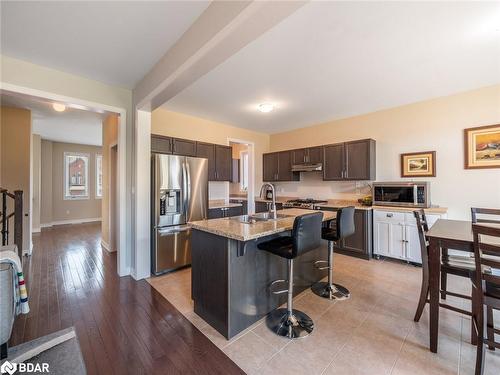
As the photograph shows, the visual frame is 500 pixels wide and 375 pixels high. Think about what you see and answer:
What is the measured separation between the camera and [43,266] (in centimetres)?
353

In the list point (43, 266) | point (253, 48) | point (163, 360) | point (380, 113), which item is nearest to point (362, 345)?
point (163, 360)

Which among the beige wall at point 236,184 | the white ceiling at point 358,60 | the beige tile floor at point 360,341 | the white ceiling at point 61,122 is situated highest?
the white ceiling at point 61,122

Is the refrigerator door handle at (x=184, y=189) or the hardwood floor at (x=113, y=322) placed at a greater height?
the refrigerator door handle at (x=184, y=189)

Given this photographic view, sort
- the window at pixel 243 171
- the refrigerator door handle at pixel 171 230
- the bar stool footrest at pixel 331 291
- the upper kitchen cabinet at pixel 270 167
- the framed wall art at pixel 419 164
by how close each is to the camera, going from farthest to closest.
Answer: the window at pixel 243 171
the upper kitchen cabinet at pixel 270 167
the framed wall art at pixel 419 164
the refrigerator door handle at pixel 171 230
the bar stool footrest at pixel 331 291

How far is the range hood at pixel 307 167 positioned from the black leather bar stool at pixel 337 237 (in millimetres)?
2283

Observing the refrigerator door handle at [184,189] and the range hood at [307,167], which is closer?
the refrigerator door handle at [184,189]

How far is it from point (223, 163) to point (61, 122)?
12.2 ft

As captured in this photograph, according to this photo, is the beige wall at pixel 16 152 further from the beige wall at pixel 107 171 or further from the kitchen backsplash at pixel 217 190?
the kitchen backsplash at pixel 217 190

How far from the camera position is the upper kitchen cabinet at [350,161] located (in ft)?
13.3

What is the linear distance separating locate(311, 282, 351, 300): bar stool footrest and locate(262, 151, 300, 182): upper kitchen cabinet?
2.95 metres

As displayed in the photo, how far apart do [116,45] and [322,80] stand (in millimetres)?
2439

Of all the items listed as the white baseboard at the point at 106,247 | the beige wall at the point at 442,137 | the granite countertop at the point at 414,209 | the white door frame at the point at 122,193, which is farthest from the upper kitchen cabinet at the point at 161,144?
the granite countertop at the point at 414,209

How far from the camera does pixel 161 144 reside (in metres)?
3.69

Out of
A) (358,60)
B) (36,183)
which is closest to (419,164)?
(358,60)
